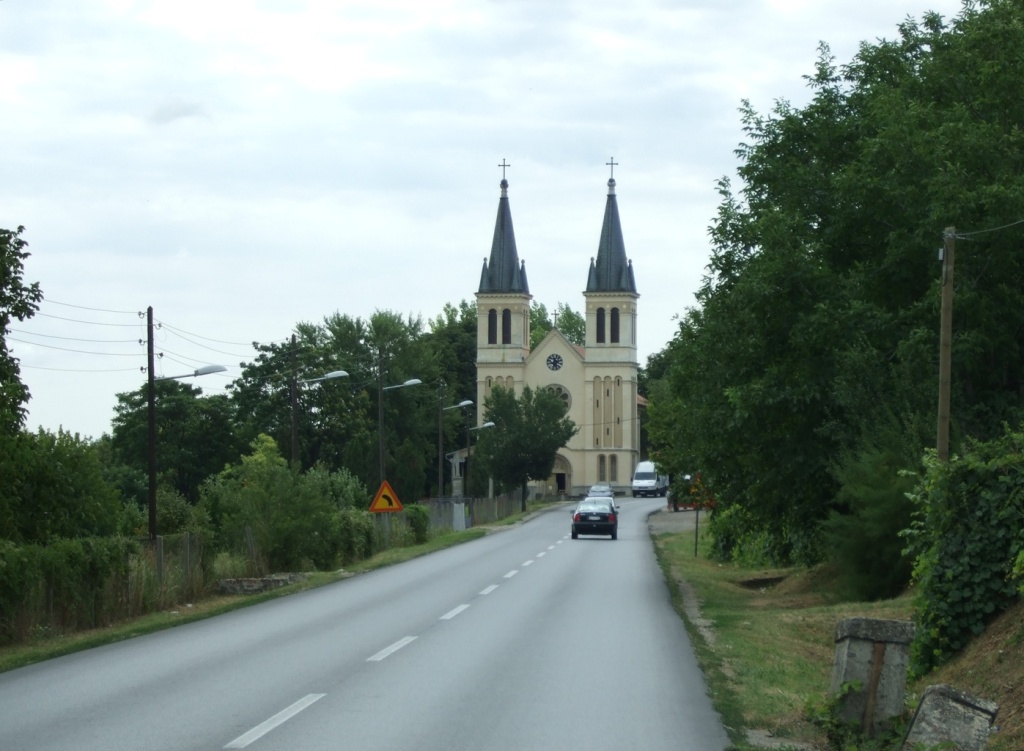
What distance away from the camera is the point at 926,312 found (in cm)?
2283

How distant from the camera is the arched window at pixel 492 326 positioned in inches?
4749

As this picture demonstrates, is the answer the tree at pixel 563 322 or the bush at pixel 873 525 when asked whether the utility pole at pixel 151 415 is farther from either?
the tree at pixel 563 322

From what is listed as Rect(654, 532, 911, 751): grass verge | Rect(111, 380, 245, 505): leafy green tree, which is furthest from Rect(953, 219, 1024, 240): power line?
Rect(111, 380, 245, 505): leafy green tree

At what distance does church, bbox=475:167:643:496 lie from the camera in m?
118

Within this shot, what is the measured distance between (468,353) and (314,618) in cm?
11151

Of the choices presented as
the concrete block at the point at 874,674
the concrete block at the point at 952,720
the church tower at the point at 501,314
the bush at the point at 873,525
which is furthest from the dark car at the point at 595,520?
the church tower at the point at 501,314

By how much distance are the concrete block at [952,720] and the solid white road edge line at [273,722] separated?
4239 mm

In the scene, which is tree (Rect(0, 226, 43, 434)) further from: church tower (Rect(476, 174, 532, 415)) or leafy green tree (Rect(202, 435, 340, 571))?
church tower (Rect(476, 174, 532, 415))

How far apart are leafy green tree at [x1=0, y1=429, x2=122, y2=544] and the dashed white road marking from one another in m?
6.15

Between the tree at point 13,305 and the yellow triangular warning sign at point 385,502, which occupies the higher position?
the tree at point 13,305

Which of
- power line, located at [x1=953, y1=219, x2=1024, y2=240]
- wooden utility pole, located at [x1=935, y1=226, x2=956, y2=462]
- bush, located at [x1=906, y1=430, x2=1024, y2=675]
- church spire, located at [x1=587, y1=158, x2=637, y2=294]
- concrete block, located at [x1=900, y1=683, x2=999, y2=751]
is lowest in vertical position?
concrete block, located at [x1=900, y1=683, x2=999, y2=751]

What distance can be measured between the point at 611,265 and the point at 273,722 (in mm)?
110721

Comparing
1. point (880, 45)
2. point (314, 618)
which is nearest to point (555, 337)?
point (880, 45)

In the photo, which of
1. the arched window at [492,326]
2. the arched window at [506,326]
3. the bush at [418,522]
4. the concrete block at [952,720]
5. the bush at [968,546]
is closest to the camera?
the concrete block at [952,720]
